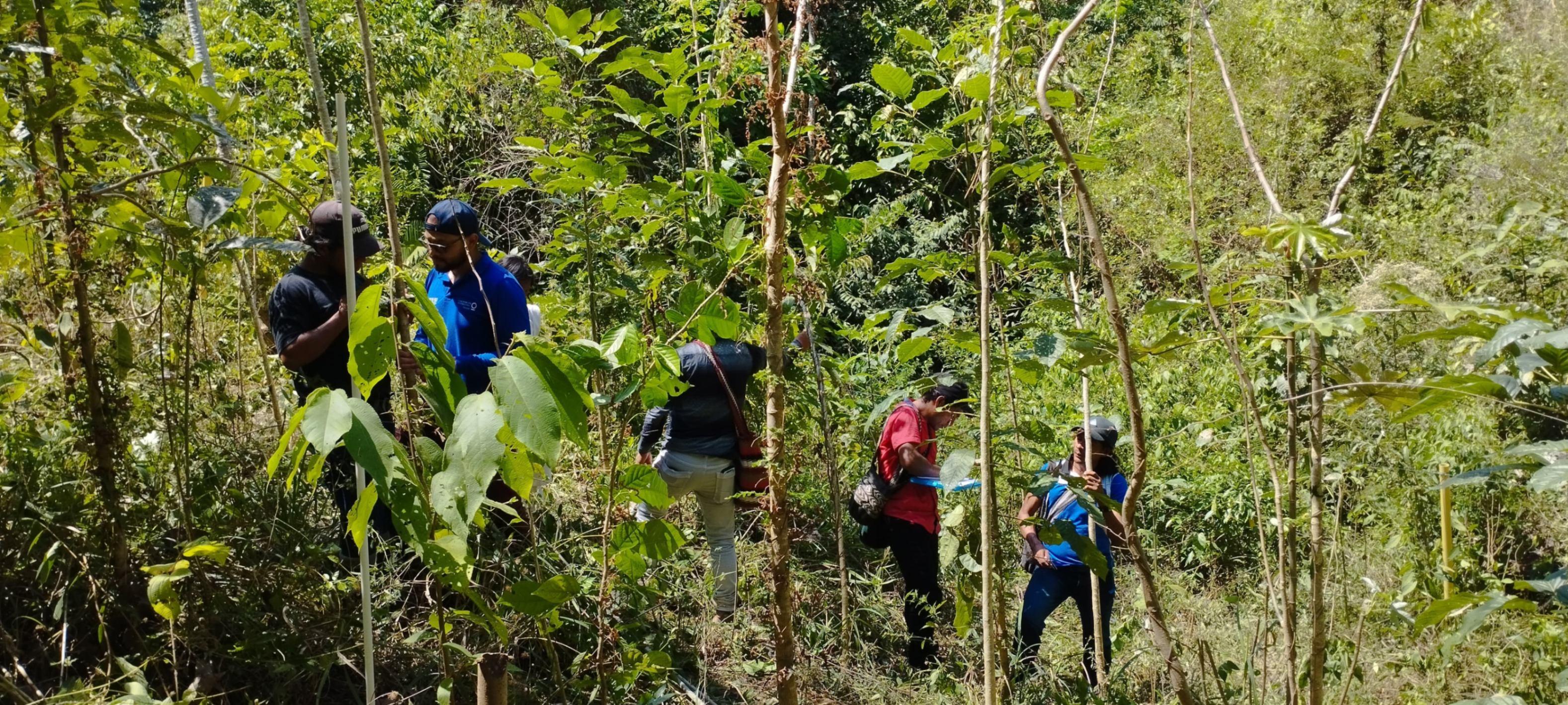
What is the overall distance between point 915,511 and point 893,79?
231cm

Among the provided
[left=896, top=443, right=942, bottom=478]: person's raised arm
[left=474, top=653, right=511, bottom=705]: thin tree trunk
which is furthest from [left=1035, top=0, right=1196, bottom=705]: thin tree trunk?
[left=896, top=443, right=942, bottom=478]: person's raised arm

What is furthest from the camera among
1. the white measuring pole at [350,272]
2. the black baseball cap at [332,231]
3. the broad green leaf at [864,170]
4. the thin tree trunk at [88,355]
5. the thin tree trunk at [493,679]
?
the black baseball cap at [332,231]

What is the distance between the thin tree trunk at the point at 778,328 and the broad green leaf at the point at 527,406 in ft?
2.59

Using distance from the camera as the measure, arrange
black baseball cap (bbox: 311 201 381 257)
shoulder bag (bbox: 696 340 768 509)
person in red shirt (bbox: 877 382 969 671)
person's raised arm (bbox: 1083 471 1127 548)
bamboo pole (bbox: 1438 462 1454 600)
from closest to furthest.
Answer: person's raised arm (bbox: 1083 471 1127 548)
black baseball cap (bbox: 311 201 381 257)
bamboo pole (bbox: 1438 462 1454 600)
shoulder bag (bbox: 696 340 768 509)
person in red shirt (bbox: 877 382 969 671)

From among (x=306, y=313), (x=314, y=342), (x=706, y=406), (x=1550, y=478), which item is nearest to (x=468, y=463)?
(x=1550, y=478)

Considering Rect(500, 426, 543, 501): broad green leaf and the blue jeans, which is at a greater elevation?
Rect(500, 426, 543, 501): broad green leaf

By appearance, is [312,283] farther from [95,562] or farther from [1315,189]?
[1315,189]

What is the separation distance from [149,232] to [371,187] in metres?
2.39

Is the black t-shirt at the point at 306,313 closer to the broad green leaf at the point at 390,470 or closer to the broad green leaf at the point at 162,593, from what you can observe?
the broad green leaf at the point at 162,593

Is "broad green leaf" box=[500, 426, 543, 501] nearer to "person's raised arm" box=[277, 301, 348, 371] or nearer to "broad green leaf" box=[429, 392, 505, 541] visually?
"broad green leaf" box=[429, 392, 505, 541]

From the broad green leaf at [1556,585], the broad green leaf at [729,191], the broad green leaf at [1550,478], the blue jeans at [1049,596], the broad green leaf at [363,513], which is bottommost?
the blue jeans at [1049,596]

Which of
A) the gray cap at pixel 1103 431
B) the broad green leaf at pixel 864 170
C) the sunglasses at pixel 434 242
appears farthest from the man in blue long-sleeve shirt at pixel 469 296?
the gray cap at pixel 1103 431

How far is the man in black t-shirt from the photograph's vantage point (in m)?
2.91

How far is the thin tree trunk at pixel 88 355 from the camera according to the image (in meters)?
2.10
